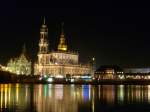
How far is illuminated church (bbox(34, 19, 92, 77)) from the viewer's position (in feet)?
520

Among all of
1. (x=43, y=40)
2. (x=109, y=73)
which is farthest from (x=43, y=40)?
(x=109, y=73)

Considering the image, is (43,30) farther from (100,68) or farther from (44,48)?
(100,68)

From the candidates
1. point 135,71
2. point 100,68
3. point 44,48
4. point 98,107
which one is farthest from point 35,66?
point 98,107

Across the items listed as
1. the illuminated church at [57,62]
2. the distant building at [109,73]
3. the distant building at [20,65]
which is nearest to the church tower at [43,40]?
the illuminated church at [57,62]

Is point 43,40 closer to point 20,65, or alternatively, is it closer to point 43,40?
point 43,40

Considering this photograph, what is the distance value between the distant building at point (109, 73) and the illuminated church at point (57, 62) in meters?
8.66

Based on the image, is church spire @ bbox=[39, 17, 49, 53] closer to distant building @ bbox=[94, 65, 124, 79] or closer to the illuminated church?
the illuminated church

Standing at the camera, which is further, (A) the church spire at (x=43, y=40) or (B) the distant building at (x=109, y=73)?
(B) the distant building at (x=109, y=73)

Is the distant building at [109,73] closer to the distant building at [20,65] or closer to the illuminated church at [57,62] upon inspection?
the illuminated church at [57,62]

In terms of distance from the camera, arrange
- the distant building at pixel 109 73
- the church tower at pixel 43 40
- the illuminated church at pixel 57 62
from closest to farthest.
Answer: the illuminated church at pixel 57 62 < the church tower at pixel 43 40 < the distant building at pixel 109 73

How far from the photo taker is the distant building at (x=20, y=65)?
16838cm

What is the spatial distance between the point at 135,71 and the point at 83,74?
3938 centimetres

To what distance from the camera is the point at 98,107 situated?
3688 cm

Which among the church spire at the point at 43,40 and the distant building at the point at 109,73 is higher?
the church spire at the point at 43,40
